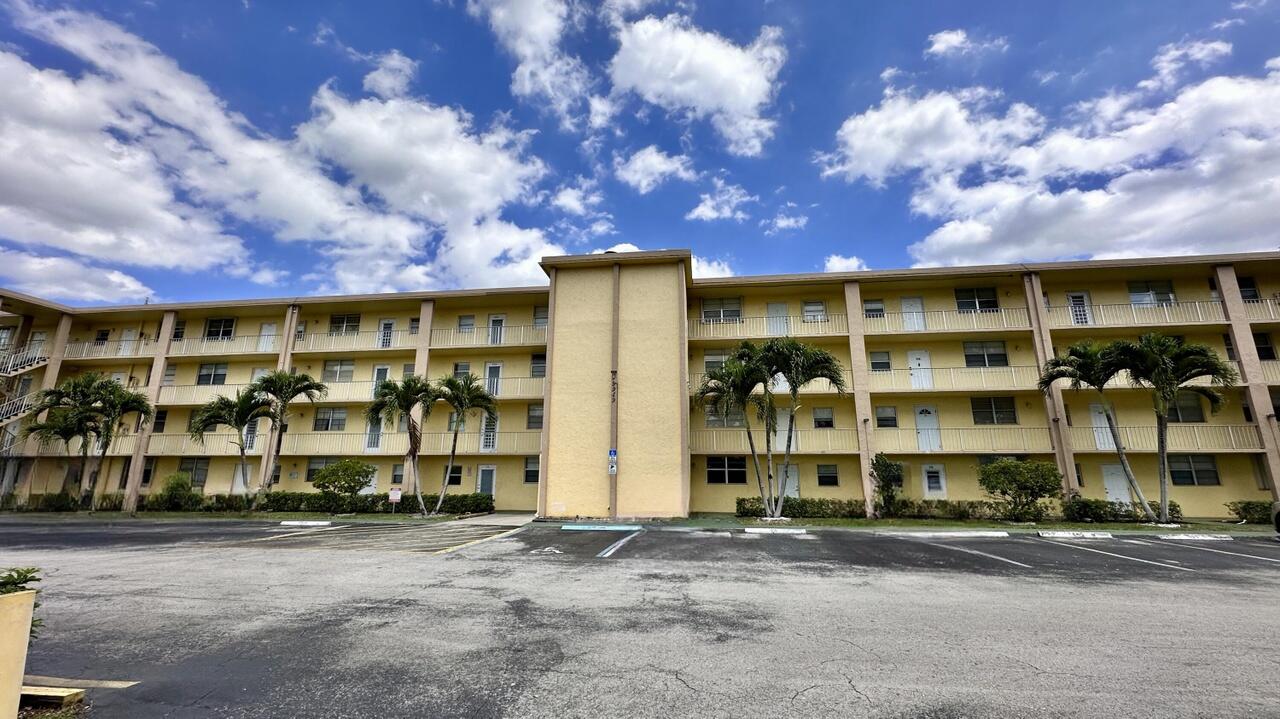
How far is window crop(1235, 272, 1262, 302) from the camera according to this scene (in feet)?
72.1

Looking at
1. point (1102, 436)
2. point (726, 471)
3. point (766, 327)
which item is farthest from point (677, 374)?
point (1102, 436)

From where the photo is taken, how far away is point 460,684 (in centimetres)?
462

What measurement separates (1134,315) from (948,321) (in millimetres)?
7301

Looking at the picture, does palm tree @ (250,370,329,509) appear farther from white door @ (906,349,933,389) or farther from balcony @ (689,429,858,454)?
white door @ (906,349,933,389)

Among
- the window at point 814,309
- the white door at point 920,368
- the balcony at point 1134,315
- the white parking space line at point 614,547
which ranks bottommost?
the white parking space line at point 614,547

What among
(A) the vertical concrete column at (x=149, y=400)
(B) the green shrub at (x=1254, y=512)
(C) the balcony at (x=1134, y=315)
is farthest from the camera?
(A) the vertical concrete column at (x=149, y=400)

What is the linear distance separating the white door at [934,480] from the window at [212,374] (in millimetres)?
35426

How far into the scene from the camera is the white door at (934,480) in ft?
72.5

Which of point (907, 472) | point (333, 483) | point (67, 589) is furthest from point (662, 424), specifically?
point (67, 589)

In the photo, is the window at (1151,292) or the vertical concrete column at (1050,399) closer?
the vertical concrete column at (1050,399)

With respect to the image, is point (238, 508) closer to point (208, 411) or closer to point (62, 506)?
point (208, 411)

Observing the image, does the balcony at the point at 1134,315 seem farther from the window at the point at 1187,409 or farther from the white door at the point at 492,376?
the white door at the point at 492,376

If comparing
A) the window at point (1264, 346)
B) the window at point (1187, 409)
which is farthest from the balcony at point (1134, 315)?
the window at point (1187, 409)

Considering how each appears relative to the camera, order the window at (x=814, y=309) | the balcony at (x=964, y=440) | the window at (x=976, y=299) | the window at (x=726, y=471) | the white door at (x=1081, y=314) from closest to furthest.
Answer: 1. the balcony at (x=964, y=440)
2. the white door at (x=1081, y=314)
3. the window at (x=726, y=471)
4. the window at (x=976, y=299)
5. the window at (x=814, y=309)
